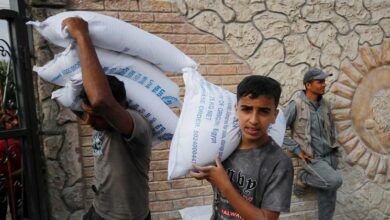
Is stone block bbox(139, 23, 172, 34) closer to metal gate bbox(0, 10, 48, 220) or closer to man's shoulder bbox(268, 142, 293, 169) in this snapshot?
metal gate bbox(0, 10, 48, 220)

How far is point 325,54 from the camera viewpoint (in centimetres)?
395

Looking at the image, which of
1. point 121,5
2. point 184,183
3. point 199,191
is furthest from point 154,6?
point 199,191

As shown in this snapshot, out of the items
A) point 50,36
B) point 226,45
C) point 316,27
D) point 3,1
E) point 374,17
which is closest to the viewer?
point 50,36

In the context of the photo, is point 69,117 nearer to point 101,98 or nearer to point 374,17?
point 101,98

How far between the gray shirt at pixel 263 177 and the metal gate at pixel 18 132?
1787 mm

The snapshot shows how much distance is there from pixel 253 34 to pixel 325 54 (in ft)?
2.75

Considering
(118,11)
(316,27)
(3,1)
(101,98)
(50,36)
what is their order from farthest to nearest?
(316,27)
(118,11)
(3,1)
(50,36)
(101,98)

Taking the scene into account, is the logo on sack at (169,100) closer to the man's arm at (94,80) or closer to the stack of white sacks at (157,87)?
the stack of white sacks at (157,87)

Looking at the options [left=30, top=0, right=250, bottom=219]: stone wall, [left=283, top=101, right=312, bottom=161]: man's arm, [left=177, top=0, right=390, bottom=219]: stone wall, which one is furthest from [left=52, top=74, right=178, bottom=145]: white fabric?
[left=283, top=101, right=312, bottom=161]: man's arm

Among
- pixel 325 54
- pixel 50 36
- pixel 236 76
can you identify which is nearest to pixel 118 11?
pixel 236 76

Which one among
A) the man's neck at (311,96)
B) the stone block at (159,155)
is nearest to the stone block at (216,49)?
the man's neck at (311,96)

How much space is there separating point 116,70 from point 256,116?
A: 2.53 feet

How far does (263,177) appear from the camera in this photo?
58.9 inches

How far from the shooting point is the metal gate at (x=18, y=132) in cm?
274
